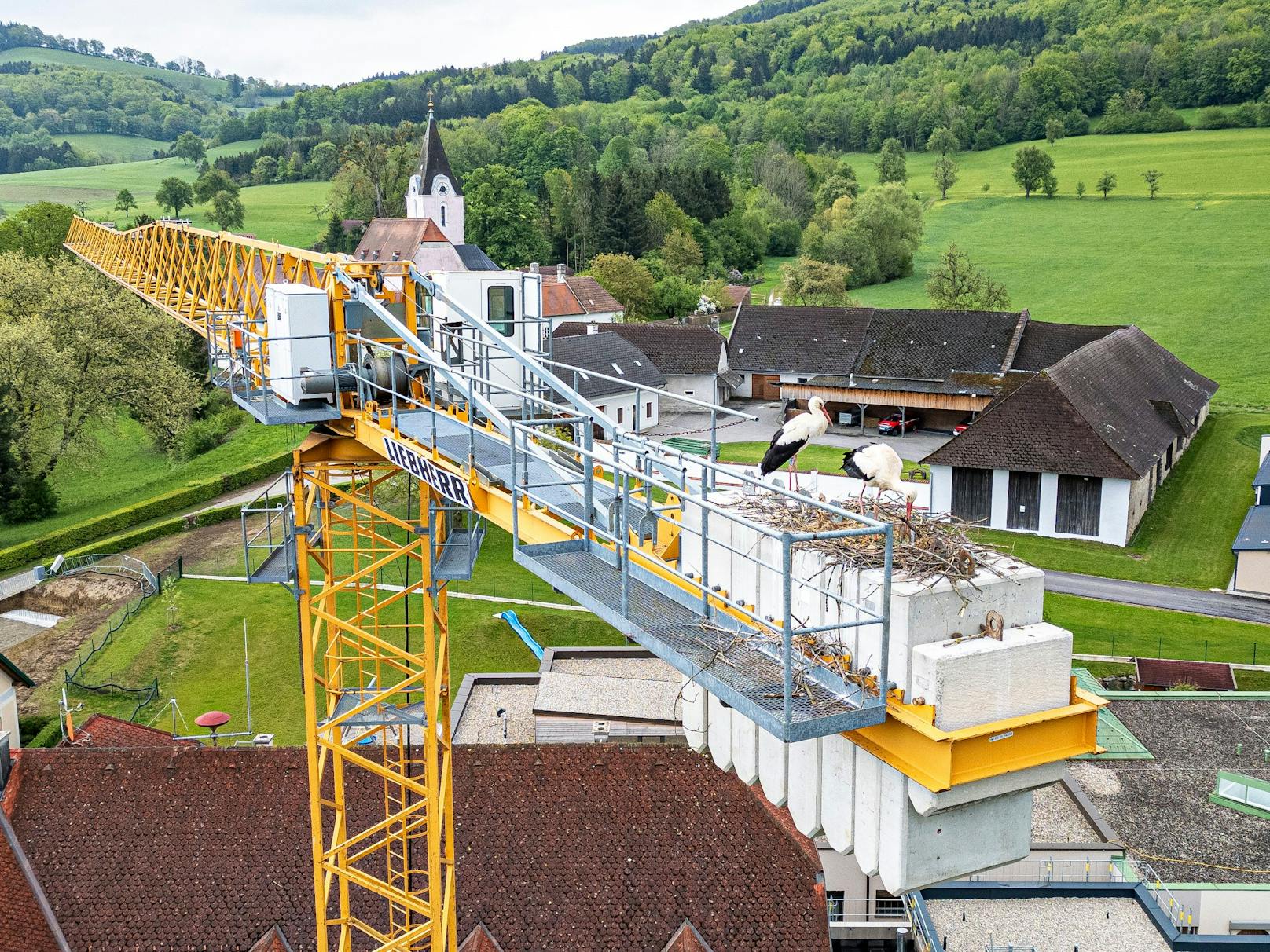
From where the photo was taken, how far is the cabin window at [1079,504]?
45.1m

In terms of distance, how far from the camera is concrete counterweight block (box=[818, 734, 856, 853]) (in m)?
8.25

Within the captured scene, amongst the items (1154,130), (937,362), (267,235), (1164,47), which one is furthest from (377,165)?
(1164,47)

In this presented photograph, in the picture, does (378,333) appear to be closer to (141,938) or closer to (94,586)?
(141,938)

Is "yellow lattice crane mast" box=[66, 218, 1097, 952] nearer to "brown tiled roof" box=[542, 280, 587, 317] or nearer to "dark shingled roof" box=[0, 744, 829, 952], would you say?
"dark shingled roof" box=[0, 744, 829, 952]

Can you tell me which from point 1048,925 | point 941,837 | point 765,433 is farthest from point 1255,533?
point 941,837

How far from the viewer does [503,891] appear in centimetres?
2014

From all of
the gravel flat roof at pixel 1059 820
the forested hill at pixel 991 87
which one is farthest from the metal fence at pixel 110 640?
the forested hill at pixel 991 87

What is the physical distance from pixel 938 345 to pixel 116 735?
47089 mm

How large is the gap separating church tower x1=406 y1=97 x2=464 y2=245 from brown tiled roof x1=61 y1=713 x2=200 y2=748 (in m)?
53.6

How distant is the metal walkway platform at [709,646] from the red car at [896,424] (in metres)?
50.2

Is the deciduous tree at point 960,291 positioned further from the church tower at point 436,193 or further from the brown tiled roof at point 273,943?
the brown tiled roof at point 273,943

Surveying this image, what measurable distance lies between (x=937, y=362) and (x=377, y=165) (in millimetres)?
58336

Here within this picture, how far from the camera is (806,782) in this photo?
8.75m

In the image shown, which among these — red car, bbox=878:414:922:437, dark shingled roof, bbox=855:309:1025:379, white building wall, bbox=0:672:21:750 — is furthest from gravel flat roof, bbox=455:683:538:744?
dark shingled roof, bbox=855:309:1025:379
